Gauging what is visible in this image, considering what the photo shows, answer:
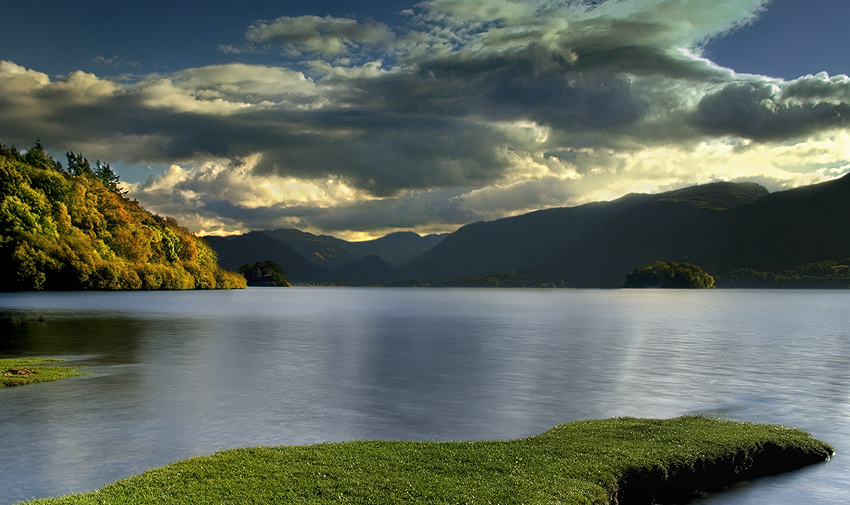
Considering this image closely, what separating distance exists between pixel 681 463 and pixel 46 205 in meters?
149

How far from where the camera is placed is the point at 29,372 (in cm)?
2595

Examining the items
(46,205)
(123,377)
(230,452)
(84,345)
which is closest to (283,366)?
(123,377)

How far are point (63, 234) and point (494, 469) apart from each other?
150449 millimetres

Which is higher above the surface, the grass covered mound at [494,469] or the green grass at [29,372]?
the grass covered mound at [494,469]

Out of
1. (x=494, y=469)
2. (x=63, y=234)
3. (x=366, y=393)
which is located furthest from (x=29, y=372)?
(x=63, y=234)

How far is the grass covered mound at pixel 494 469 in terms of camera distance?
1129 centimetres

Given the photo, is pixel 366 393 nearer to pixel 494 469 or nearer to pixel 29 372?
pixel 494 469

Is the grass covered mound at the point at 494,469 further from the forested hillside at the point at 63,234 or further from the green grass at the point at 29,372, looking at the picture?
the forested hillside at the point at 63,234

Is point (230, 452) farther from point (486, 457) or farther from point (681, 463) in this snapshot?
point (681, 463)

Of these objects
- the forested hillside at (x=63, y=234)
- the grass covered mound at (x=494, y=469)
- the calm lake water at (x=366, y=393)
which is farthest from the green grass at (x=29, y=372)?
the forested hillside at (x=63, y=234)

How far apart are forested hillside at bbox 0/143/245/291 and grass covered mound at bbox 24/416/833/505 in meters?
132

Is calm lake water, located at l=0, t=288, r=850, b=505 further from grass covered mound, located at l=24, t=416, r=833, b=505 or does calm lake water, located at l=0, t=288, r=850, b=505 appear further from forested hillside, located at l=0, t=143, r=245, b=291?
forested hillside, located at l=0, t=143, r=245, b=291

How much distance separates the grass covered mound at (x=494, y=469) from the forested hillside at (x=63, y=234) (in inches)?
5191

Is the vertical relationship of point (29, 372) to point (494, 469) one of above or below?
below
